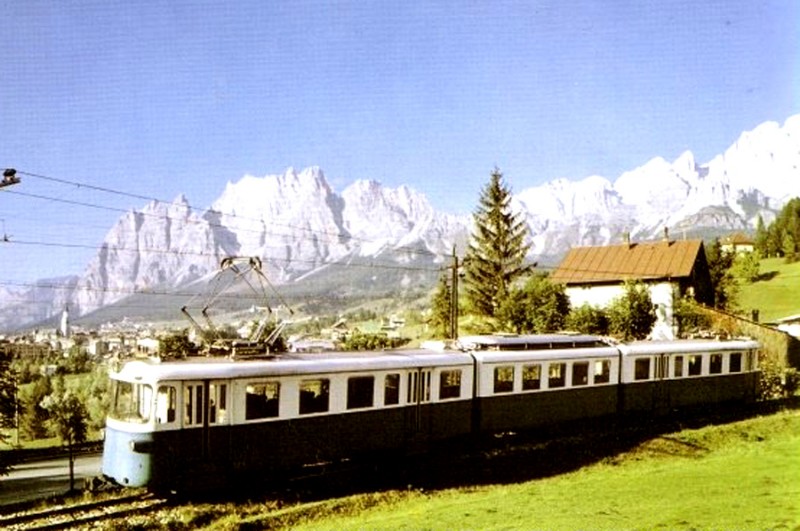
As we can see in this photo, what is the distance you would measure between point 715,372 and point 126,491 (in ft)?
78.8

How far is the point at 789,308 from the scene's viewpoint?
238 ft

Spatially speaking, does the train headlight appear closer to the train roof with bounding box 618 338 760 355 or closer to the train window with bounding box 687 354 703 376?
the train roof with bounding box 618 338 760 355

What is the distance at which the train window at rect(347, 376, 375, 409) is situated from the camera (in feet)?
59.7

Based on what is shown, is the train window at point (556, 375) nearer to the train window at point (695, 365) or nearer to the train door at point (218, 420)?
the train window at point (695, 365)

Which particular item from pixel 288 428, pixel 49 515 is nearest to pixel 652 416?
pixel 288 428

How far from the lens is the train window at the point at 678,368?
2755 cm

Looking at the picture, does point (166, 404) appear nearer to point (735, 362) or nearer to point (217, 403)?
point (217, 403)

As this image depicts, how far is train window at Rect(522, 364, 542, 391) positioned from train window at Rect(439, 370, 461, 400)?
286cm

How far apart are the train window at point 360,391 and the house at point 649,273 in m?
35.6

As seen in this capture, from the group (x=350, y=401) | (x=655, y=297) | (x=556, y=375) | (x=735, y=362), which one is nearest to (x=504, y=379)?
(x=556, y=375)

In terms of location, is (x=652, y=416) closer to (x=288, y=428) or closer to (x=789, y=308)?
(x=288, y=428)

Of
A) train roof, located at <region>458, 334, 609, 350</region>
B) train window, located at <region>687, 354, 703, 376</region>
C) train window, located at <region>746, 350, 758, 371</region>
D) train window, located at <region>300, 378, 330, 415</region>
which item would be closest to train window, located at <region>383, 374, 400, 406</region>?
train window, located at <region>300, 378, 330, 415</region>

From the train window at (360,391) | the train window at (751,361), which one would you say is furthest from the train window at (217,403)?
the train window at (751,361)

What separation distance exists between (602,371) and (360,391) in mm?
10690
